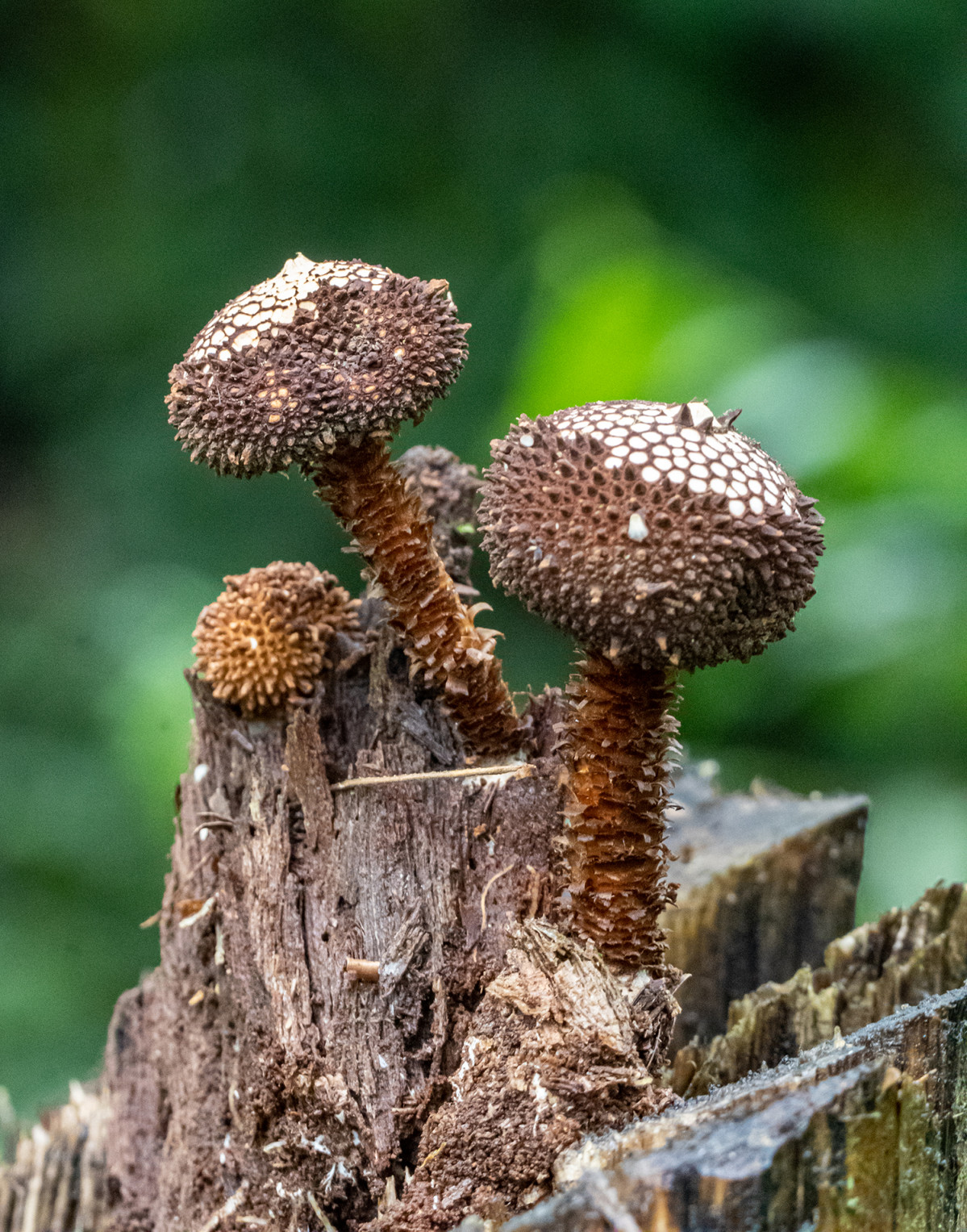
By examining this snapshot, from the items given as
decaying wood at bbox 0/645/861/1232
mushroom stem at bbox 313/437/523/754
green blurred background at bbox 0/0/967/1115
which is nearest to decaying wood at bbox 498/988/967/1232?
decaying wood at bbox 0/645/861/1232

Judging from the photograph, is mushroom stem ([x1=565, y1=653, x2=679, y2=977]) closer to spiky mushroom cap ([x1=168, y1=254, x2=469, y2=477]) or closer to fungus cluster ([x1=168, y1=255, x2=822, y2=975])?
fungus cluster ([x1=168, y1=255, x2=822, y2=975])

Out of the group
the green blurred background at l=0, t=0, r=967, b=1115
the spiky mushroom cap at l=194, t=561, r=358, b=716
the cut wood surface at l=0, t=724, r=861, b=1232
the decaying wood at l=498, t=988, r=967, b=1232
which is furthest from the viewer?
the green blurred background at l=0, t=0, r=967, b=1115

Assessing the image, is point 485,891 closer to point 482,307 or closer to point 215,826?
point 215,826

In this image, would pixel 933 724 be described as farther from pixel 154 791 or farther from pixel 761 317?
pixel 154 791

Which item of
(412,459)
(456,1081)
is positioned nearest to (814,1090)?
(456,1081)

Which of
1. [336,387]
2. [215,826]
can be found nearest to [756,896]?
[215,826]
